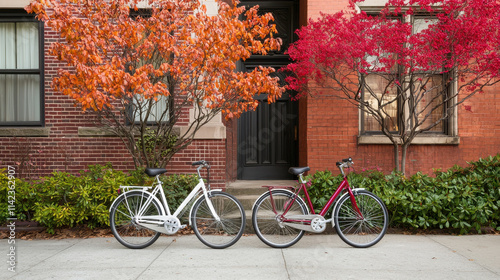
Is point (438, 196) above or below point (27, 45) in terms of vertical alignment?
below

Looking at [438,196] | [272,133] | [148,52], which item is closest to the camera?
[148,52]

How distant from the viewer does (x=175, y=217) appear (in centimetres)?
586

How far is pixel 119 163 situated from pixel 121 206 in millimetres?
2252

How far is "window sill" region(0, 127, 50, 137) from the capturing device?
8.06m

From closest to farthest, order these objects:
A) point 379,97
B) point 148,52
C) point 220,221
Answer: point 220,221
point 148,52
point 379,97

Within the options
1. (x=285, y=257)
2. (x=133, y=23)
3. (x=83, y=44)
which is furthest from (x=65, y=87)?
(x=285, y=257)

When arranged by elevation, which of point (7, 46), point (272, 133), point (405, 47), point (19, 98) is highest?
point (7, 46)

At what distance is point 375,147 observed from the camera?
328 inches

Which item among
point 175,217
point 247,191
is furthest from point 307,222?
point 247,191

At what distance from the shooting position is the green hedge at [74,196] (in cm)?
660

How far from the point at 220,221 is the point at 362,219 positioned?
6.71ft

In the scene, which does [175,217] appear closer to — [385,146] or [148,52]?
[148,52]

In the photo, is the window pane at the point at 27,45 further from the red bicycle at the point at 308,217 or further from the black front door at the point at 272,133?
the red bicycle at the point at 308,217

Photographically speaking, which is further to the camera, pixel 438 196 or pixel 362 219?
pixel 438 196
